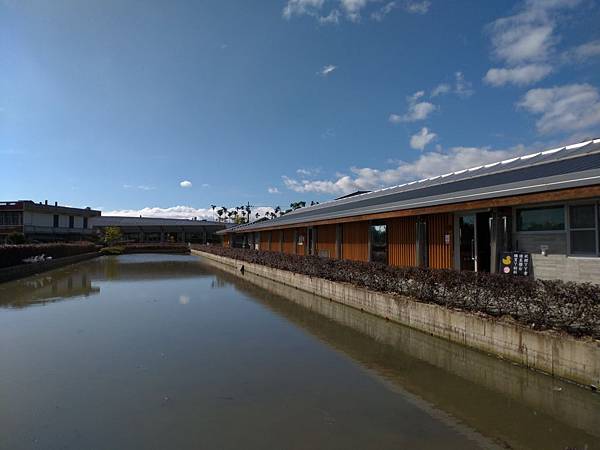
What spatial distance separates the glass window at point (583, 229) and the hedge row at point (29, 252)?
24938 millimetres

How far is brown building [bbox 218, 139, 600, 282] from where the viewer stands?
7992mm

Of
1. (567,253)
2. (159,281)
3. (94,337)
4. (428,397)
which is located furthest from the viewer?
(159,281)

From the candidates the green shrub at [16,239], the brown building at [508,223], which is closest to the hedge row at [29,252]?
the green shrub at [16,239]

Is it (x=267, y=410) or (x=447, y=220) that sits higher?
(x=447, y=220)

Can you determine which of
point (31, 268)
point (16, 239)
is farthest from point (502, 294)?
point (16, 239)

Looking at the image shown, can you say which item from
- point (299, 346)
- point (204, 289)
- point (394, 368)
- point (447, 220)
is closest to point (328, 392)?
point (394, 368)

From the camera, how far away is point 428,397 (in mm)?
5645

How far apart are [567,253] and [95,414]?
8599 millimetres

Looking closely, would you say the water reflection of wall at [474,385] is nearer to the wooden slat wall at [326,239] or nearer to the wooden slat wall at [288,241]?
the wooden slat wall at [326,239]

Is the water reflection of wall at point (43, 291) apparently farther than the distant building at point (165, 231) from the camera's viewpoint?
No

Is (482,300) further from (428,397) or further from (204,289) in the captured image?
(204,289)

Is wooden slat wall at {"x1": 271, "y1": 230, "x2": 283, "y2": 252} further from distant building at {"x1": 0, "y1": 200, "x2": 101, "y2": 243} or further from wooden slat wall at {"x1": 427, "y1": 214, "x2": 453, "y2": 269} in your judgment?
distant building at {"x1": 0, "y1": 200, "x2": 101, "y2": 243}

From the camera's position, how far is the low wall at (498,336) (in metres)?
5.49

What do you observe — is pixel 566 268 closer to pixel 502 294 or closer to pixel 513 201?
pixel 513 201
